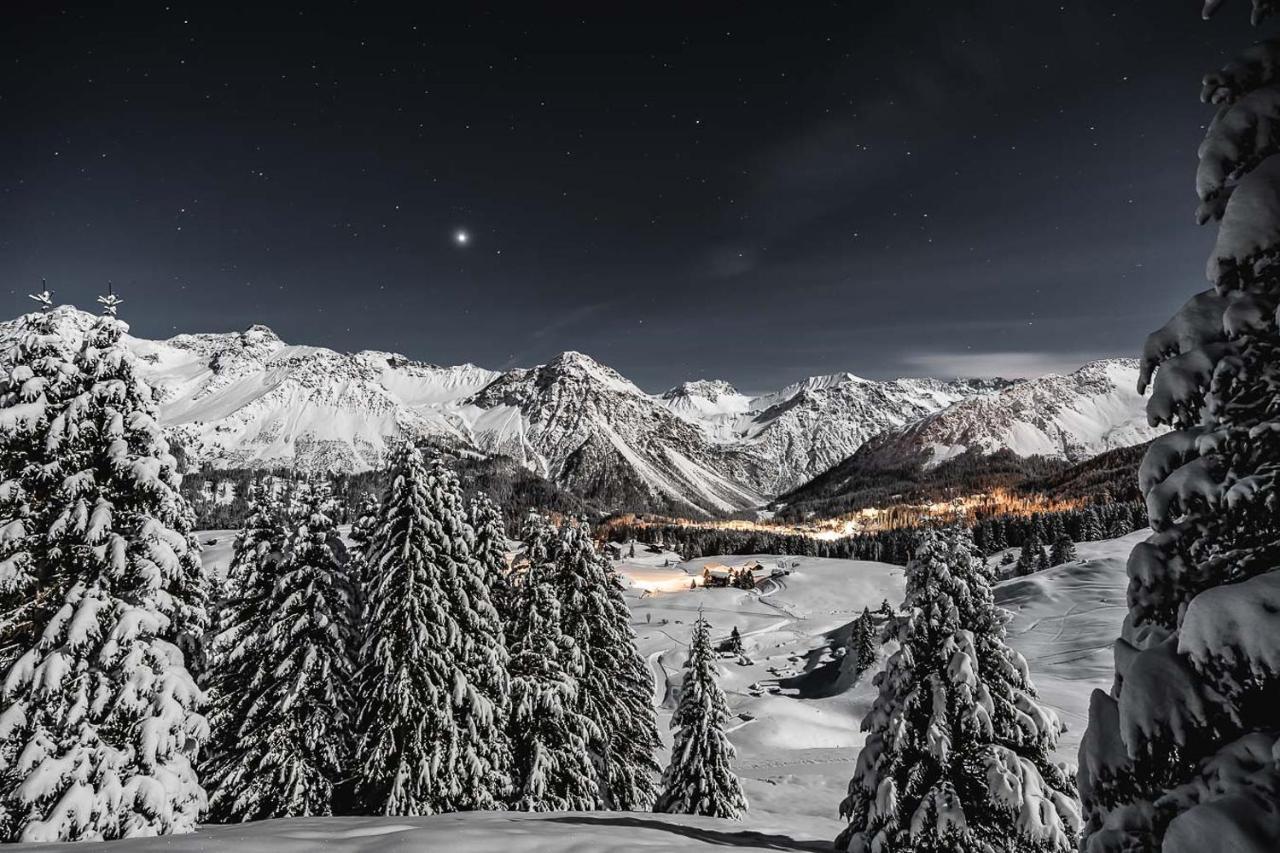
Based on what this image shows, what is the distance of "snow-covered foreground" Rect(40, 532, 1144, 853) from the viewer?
919 centimetres

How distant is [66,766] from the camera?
35.7 feet

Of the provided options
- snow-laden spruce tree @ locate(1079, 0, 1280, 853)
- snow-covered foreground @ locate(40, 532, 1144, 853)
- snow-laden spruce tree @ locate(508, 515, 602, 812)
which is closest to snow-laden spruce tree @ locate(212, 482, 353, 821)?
snow-laden spruce tree @ locate(508, 515, 602, 812)

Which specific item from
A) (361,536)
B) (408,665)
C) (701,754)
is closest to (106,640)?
(408,665)

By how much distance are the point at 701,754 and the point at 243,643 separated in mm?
16992

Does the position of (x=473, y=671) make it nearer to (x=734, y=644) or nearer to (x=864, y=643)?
(x=864, y=643)

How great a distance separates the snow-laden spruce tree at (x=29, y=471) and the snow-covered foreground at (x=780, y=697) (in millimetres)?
5411

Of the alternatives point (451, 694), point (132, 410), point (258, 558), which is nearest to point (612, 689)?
point (451, 694)

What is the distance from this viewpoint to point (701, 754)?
24656 millimetres

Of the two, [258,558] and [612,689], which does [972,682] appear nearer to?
[612,689]

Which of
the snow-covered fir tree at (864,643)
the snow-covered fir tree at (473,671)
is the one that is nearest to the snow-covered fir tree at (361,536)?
the snow-covered fir tree at (473,671)

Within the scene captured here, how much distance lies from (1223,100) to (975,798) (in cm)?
1179

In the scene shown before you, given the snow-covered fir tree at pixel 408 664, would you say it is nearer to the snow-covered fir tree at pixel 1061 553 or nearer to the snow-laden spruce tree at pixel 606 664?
the snow-laden spruce tree at pixel 606 664

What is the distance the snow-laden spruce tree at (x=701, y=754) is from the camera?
2430 cm

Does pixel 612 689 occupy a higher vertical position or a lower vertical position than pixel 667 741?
higher
